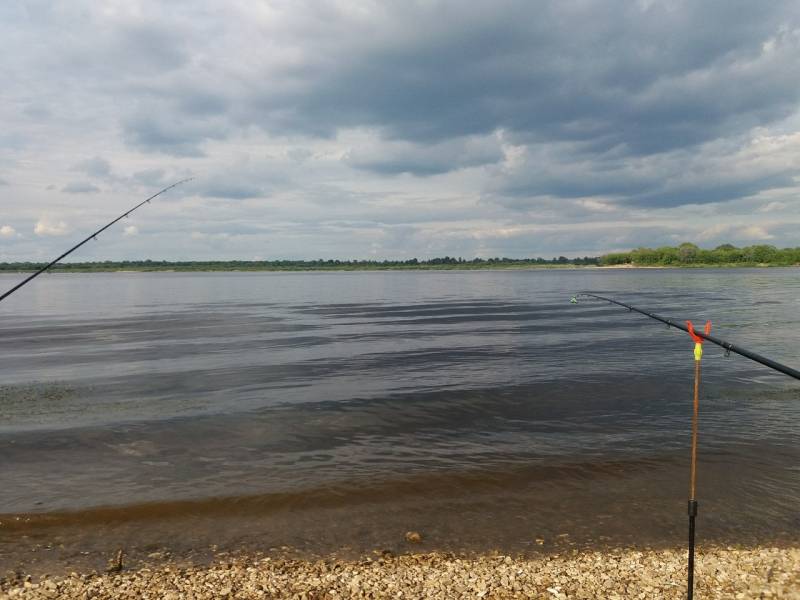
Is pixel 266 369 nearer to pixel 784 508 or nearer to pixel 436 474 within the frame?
pixel 436 474

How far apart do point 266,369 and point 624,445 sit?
53.5ft

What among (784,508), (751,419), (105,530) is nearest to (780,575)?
(784,508)

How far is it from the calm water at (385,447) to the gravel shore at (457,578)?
0.70 m

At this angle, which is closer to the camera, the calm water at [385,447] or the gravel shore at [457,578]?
the gravel shore at [457,578]

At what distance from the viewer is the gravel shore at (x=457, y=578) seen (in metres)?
7.37

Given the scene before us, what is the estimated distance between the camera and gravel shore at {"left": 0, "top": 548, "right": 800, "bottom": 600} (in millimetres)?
7367

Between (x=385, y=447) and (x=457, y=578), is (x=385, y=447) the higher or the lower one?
the lower one

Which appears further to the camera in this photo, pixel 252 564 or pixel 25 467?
pixel 25 467

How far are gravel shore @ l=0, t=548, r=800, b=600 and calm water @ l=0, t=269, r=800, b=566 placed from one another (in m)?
0.70

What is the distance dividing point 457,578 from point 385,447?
6.60m

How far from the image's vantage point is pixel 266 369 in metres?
25.3

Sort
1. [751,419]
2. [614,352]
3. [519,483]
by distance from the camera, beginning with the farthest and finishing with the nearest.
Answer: [614,352]
[751,419]
[519,483]

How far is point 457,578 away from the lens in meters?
7.78

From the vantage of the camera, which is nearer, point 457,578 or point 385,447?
point 457,578
